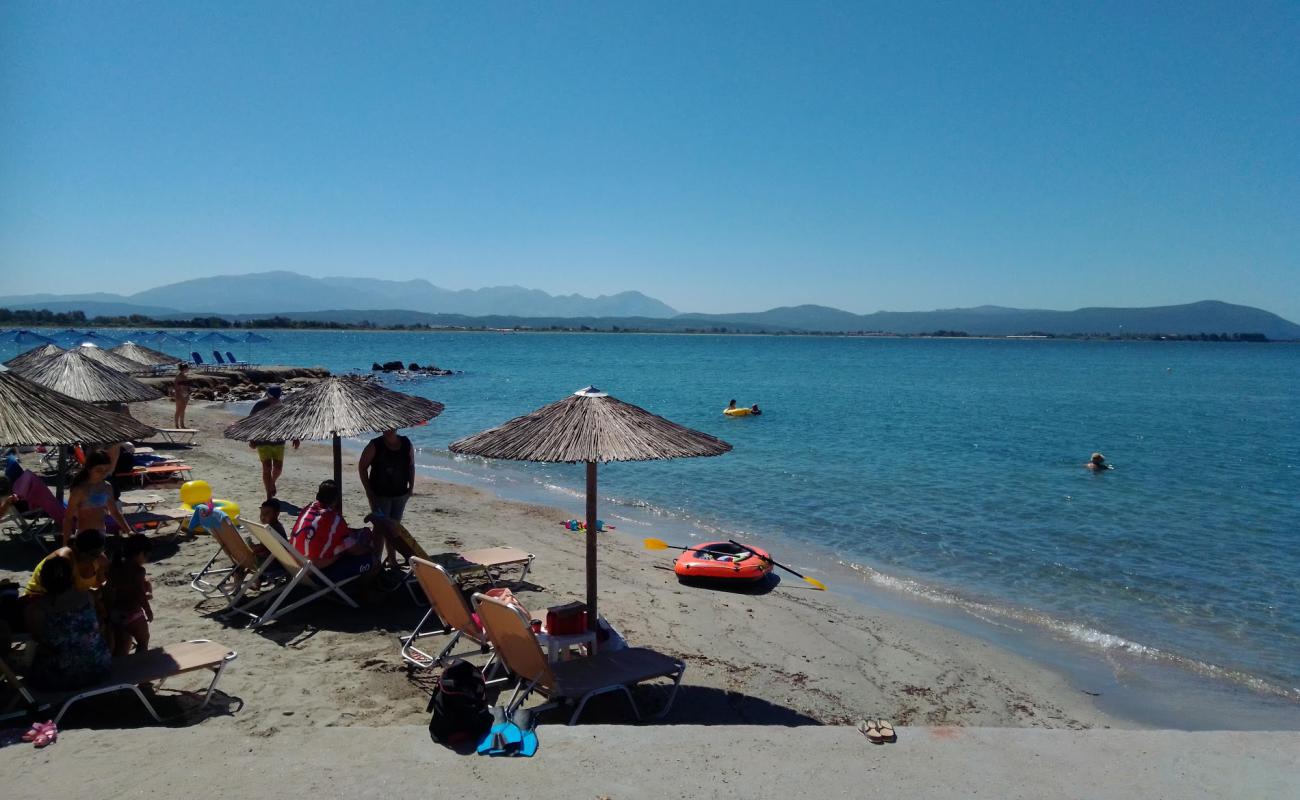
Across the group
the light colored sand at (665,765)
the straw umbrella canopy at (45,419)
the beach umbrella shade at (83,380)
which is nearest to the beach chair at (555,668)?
the light colored sand at (665,765)

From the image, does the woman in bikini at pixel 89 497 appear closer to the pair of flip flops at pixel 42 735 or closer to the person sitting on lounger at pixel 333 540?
the person sitting on lounger at pixel 333 540

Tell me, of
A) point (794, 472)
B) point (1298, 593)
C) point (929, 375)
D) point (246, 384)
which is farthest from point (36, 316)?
point (1298, 593)

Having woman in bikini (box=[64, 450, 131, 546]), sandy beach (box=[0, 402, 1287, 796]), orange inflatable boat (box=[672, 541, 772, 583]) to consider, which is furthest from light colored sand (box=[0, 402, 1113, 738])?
woman in bikini (box=[64, 450, 131, 546])

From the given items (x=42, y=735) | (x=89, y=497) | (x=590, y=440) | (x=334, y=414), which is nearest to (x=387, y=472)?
(x=334, y=414)

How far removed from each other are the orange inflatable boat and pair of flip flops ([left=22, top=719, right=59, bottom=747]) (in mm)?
6778

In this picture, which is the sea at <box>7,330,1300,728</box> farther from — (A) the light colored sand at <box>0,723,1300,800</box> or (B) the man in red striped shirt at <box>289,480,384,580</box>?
(B) the man in red striped shirt at <box>289,480,384,580</box>

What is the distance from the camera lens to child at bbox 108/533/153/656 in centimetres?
541

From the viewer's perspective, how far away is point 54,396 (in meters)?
6.79

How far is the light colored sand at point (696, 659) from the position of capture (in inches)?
218

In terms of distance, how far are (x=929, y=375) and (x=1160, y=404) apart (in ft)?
85.0

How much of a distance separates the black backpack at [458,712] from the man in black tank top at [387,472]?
12.0 ft

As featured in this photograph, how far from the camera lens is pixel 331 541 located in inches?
279

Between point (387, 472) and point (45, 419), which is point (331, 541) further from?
point (45, 419)

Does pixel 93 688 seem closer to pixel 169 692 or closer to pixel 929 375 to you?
pixel 169 692
